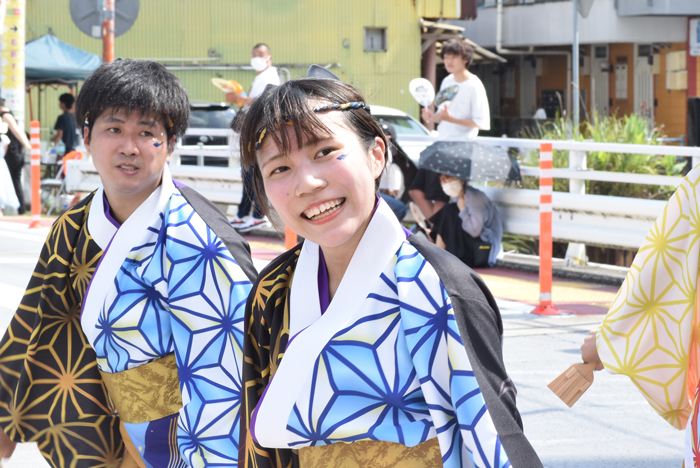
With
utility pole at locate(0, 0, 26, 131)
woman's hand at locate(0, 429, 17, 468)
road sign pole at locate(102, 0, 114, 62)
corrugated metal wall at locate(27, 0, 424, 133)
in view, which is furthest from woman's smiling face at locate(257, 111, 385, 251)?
corrugated metal wall at locate(27, 0, 424, 133)

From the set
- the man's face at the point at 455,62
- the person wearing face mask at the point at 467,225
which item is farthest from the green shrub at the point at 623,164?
the man's face at the point at 455,62

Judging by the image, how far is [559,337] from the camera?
20.0 ft

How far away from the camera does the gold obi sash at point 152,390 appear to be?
272cm

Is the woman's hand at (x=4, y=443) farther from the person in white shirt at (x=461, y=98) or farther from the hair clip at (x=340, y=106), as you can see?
the person in white shirt at (x=461, y=98)

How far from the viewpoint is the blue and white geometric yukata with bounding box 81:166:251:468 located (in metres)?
2.55

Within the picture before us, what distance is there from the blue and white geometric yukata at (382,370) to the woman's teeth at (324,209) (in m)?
0.08

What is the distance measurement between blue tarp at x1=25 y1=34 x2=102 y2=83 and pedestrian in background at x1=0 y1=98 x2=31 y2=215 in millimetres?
4506

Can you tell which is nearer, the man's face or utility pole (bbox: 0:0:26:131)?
the man's face

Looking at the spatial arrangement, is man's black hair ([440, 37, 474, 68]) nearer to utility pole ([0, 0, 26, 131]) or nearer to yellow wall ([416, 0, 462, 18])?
utility pole ([0, 0, 26, 131])

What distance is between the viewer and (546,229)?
7.01 m

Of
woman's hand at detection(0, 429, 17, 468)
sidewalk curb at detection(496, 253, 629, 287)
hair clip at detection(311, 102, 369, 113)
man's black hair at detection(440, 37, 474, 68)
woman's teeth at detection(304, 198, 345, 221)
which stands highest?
man's black hair at detection(440, 37, 474, 68)

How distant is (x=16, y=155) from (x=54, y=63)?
17.5 feet

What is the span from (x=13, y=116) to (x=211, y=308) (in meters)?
11.9

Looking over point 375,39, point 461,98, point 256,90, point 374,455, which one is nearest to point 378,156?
point 374,455
